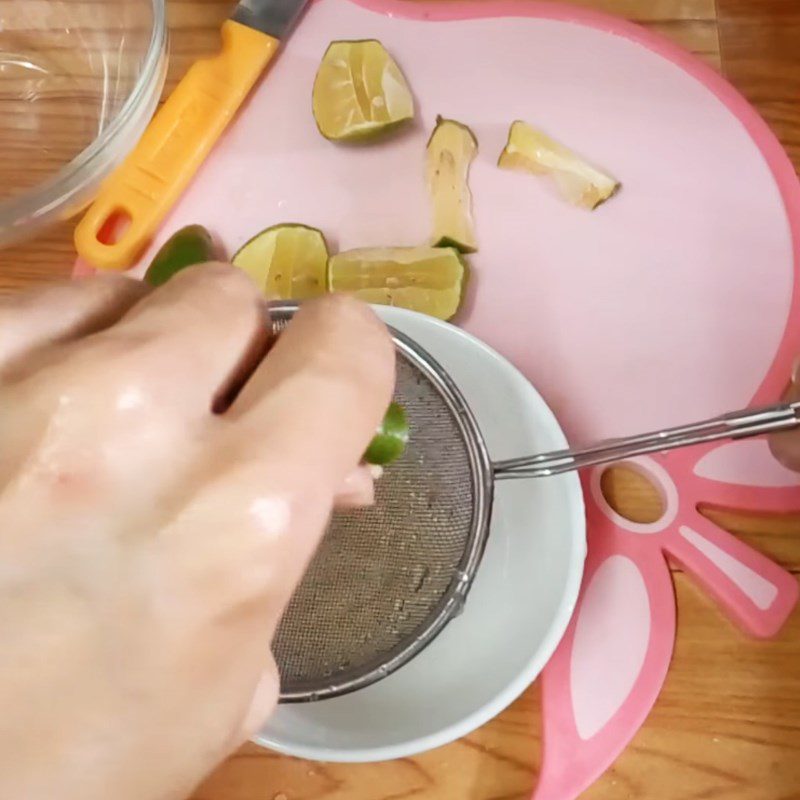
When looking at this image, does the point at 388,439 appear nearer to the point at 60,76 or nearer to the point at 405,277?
the point at 405,277

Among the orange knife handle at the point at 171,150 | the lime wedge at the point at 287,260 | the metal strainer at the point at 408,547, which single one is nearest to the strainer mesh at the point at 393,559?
the metal strainer at the point at 408,547

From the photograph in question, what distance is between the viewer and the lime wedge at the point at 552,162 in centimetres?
61

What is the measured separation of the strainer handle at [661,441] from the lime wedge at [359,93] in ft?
0.80

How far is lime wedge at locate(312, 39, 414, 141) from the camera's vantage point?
2.04ft

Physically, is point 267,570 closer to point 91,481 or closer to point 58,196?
point 91,481

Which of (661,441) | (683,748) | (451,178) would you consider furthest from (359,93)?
Result: (683,748)

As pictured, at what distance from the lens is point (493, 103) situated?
64cm

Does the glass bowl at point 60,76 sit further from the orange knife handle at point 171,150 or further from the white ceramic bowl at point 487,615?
the white ceramic bowl at point 487,615

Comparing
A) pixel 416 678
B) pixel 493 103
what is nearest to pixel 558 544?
pixel 416 678

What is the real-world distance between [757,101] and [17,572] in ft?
1.80

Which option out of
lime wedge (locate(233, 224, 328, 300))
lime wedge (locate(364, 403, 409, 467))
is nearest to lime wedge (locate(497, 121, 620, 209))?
lime wedge (locate(233, 224, 328, 300))

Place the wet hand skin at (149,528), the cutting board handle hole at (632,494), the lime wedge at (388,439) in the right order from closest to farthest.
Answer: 1. the wet hand skin at (149,528)
2. the lime wedge at (388,439)
3. the cutting board handle hole at (632,494)

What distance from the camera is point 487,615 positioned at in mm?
524

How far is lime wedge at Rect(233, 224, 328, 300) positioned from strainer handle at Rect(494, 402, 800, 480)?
177 mm
